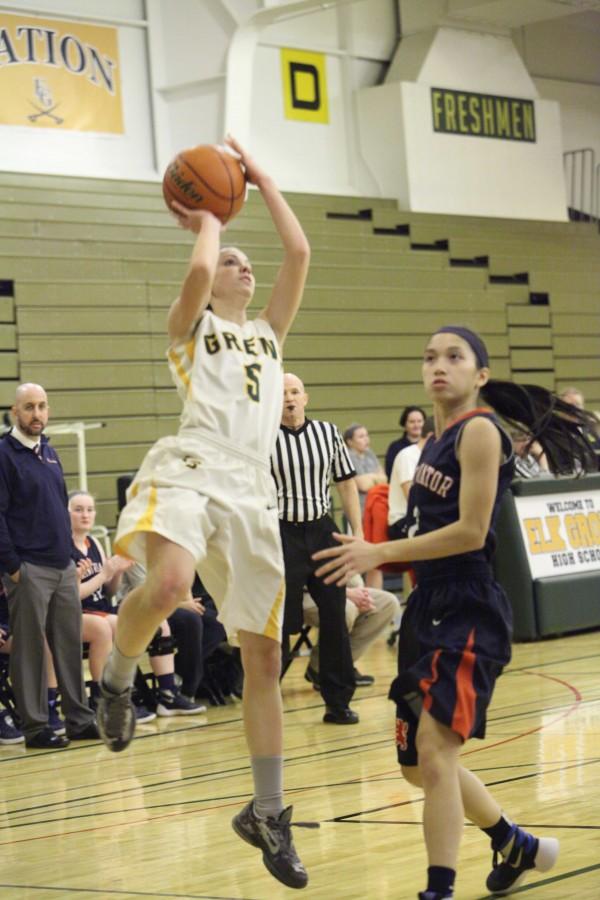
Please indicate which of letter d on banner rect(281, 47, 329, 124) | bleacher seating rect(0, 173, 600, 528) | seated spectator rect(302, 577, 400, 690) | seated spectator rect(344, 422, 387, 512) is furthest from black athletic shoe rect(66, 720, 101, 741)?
letter d on banner rect(281, 47, 329, 124)

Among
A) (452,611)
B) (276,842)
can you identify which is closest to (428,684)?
(452,611)

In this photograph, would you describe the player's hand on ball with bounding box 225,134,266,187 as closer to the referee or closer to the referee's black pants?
the referee

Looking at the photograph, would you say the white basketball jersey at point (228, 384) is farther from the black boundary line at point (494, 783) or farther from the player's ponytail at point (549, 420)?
the black boundary line at point (494, 783)

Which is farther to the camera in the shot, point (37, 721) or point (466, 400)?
point (37, 721)

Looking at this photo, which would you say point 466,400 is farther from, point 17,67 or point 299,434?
point 17,67

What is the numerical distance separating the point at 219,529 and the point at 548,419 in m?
0.97

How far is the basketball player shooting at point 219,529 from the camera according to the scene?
3.81 meters

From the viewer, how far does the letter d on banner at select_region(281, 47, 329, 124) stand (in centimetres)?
1641

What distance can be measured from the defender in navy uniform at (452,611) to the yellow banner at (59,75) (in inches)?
440

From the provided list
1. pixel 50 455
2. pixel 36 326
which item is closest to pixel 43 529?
pixel 50 455

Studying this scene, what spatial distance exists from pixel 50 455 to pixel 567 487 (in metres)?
4.45

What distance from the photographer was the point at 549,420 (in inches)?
155

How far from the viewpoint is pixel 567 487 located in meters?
10.3

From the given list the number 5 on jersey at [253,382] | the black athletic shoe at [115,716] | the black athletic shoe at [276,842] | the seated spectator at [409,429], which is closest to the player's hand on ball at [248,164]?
the number 5 on jersey at [253,382]
